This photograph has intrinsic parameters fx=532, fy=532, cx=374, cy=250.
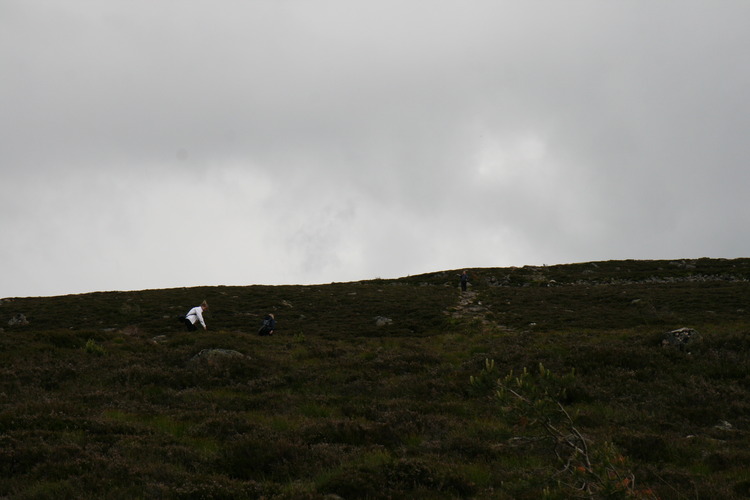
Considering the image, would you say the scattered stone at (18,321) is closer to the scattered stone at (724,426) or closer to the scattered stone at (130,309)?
the scattered stone at (130,309)

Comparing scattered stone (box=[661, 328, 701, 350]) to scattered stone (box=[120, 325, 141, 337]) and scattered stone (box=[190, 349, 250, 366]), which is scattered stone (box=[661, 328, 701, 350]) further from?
scattered stone (box=[120, 325, 141, 337])

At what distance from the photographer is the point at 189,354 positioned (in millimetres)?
18328

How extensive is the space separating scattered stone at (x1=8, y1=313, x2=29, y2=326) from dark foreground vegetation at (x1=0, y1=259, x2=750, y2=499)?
6185mm

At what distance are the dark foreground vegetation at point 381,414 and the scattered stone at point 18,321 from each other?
20.3ft

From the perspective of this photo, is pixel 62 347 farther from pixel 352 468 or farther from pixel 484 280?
pixel 484 280

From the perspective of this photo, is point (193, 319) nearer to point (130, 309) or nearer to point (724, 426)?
point (130, 309)

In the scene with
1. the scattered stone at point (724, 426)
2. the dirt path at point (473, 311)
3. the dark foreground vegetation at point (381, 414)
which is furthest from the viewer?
the dirt path at point (473, 311)

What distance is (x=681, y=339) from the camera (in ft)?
55.5

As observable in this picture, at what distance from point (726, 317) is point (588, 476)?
27221 mm

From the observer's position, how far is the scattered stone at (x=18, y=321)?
98.7ft

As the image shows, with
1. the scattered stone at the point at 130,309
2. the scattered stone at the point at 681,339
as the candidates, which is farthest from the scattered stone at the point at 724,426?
the scattered stone at the point at 130,309

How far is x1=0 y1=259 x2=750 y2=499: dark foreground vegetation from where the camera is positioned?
7.43 m

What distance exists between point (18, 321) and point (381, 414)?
2757 cm

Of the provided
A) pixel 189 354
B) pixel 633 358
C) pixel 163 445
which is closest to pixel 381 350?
pixel 189 354
